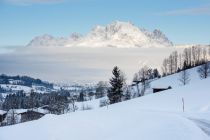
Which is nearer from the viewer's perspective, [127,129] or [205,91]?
[127,129]

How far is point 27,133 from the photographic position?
35.5 m

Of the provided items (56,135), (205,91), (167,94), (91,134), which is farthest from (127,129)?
(167,94)

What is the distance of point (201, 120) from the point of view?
3238cm

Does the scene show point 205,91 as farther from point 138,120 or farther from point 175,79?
point 175,79

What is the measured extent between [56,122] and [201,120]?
41.7 ft

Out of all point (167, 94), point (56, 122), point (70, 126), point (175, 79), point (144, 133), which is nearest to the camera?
point (144, 133)

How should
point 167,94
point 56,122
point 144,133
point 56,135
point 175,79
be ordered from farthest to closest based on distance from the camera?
point 175,79, point 167,94, point 56,122, point 56,135, point 144,133

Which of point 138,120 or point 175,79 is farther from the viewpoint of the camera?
point 175,79

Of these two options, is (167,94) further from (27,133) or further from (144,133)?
(144,133)

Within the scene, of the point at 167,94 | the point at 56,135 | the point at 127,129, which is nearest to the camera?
the point at 127,129

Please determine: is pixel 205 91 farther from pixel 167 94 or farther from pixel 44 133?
pixel 44 133

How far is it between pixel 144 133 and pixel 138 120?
6.55m

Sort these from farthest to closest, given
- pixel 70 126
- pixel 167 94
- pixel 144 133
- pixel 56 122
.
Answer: pixel 167 94 → pixel 56 122 → pixel 70 126 → pixel 144 133

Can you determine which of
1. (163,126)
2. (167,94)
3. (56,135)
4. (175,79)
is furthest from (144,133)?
(175,79)
